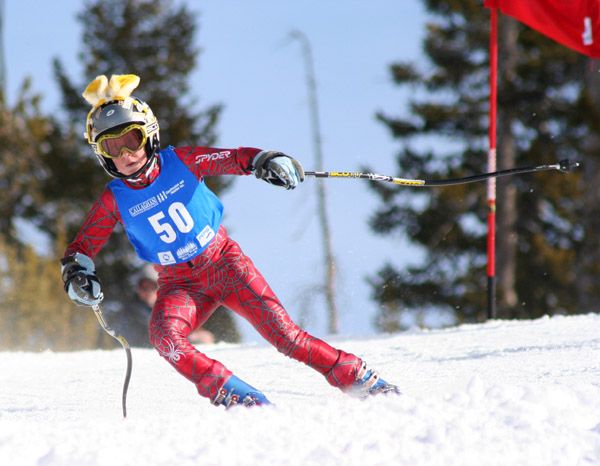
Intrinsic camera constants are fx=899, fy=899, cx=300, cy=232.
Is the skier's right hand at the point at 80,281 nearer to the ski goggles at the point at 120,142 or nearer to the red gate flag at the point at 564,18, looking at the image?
the ski goggles at the point at 120,142

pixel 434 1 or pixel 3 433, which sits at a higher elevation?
pixel 3 433

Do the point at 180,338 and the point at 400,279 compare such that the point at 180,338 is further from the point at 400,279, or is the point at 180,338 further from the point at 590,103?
the point at 400,279

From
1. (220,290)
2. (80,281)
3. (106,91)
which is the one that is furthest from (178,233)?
(106,91)

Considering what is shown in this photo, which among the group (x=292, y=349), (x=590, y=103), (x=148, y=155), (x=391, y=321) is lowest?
(x=391, y=321)

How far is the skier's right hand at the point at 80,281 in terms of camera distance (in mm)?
3943

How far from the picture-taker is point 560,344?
596cm

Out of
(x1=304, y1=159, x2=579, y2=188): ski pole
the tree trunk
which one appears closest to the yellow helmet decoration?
(x1=304, y1=159, x2=579, y2=188): ski pole

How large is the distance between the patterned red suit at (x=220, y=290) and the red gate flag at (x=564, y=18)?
547cm

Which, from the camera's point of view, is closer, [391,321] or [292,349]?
[292,349]

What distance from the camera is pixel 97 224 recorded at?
4141 mm

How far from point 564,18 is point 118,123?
6.06 metres

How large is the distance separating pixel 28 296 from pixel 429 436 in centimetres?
1829

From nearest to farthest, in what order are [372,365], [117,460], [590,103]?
[117,460] < [372,365] < [590,103]

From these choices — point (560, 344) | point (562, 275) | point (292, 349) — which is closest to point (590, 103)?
point (562, 275)
